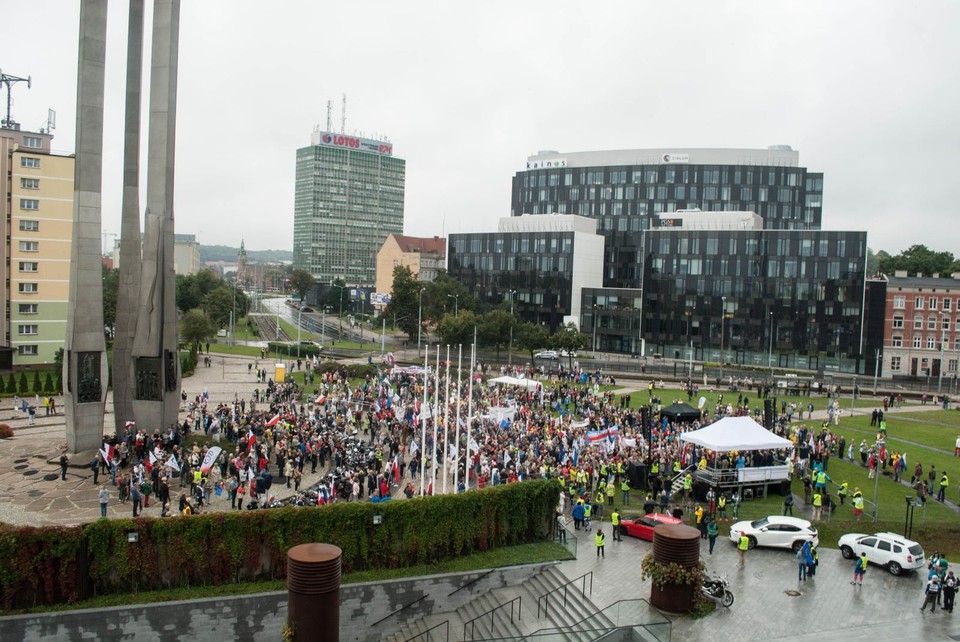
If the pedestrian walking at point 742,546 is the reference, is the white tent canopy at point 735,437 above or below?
above

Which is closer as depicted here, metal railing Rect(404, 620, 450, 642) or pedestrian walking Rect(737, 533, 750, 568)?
metal railing Rect(404, 620, 450, 642)

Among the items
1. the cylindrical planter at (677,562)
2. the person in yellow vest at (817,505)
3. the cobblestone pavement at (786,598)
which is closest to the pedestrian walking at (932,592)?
the cobblestone pavement at (786,598)

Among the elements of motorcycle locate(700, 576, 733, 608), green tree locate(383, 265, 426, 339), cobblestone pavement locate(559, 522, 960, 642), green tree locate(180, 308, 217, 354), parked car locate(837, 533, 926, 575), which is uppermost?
green tree locate(383, 265, 426, 339)

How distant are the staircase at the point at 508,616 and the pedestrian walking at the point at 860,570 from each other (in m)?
8.01

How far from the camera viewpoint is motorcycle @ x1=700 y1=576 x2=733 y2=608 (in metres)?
19.5

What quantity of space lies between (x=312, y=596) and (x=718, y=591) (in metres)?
10.9

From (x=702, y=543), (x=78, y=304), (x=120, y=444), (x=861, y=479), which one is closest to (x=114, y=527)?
(x=120, y=444)

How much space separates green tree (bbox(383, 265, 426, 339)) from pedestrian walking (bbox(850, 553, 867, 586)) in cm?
7550

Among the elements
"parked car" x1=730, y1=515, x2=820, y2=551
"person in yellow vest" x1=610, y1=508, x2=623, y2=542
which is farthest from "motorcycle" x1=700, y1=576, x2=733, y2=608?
"person in yellow vest" x1=610, y1=508, x2=623, y2=542

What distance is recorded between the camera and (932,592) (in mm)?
19234

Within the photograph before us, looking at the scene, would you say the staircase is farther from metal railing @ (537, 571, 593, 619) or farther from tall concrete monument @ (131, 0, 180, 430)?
tall concrete monument @ (131, 0, 180, 430)

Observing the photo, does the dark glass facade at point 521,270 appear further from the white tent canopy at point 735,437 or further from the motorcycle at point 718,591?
the motorcycle at point 718,591

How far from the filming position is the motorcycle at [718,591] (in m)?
19.5

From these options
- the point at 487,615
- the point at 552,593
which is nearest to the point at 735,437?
the point at 552,593
